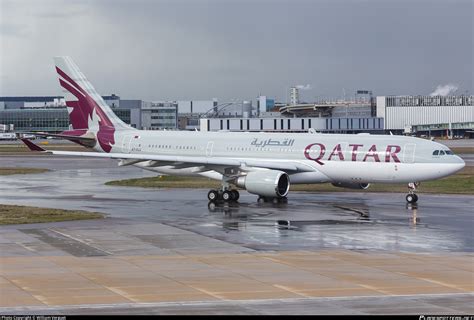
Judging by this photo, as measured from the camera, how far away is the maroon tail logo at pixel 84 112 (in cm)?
5650

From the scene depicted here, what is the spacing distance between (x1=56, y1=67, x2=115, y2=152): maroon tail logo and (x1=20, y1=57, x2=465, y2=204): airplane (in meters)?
2.82

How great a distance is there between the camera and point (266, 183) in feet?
150

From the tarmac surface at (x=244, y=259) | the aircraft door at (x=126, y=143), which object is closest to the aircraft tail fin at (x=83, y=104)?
the aircraft door at (x=126, y=143)

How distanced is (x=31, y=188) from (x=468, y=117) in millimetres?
141537

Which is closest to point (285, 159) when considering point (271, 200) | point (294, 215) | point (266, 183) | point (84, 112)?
point (271, 200)

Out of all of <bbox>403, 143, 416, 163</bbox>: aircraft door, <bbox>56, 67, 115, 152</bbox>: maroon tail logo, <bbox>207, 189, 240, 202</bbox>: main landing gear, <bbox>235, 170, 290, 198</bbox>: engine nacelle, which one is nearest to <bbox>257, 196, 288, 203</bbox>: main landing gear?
<bbox>235, 170, 290, 198</bbox>: engine nacelle

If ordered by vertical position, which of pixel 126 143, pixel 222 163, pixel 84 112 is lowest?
pixel 222 163

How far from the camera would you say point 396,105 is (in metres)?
180

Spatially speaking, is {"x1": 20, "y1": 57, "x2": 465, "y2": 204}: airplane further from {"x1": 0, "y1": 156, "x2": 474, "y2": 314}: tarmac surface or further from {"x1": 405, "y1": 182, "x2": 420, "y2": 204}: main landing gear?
{"x1": 0, "y1": 156, "x2": 474, "y2": 314}: tarmac surface

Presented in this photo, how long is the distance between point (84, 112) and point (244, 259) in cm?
3290

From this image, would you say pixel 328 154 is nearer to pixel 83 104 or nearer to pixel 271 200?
pixel 271 200

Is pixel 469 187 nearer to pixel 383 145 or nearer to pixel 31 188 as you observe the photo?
pixel 383 145

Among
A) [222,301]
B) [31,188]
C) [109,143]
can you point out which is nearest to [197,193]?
[109,143]

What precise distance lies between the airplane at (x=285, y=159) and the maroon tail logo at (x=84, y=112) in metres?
2.82
